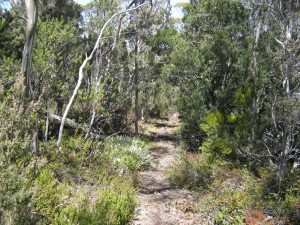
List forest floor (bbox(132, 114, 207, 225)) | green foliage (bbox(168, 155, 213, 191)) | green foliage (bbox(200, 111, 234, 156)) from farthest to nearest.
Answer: green foliage (bbox(200, 111, 234, 156))
green foliage (bbox(168, 155, 213, 191))
forest floor (bbox(132, 114, 207, 225))

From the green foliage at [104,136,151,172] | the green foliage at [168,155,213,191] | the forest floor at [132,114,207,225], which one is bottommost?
the forest floor at [132,114,207,225]

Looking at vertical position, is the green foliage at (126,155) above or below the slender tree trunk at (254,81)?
below

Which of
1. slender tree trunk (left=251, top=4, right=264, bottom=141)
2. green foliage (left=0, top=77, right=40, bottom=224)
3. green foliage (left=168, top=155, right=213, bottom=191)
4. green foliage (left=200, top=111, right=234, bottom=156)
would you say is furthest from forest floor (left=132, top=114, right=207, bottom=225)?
slender tree trunk (left=251, top=4, right=264, bottom=141)

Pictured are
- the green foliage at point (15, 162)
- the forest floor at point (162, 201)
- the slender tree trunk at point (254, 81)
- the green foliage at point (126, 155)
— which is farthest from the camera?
the slender tree trunk at point (254, 81)

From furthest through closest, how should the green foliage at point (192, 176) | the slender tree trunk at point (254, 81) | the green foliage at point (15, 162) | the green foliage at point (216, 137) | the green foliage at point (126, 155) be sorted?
the green foliage at point (216, 137), the slender tree trunk at point (254, 81), the green foliage at point (126, 155), the green foliage at point (192, 176), the green foliage at point (15, 162)

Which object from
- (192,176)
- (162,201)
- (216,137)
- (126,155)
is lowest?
(162,201)

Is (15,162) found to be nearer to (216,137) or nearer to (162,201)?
(162,201)

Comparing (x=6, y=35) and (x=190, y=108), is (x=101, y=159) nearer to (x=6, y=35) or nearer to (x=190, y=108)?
(x=190, y=108)

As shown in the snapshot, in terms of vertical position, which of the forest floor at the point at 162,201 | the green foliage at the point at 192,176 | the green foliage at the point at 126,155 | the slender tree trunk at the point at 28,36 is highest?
the slender tree trunk at the point at 28,36

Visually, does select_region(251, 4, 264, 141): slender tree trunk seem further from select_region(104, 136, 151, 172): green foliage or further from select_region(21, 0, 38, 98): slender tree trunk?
select_region(21, 0, 38, 98): slender tree trunk

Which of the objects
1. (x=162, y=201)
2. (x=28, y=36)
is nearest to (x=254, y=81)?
(x=162, y=201)

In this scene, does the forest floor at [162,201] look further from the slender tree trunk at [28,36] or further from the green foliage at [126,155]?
the slender tree trunk at [28,36]

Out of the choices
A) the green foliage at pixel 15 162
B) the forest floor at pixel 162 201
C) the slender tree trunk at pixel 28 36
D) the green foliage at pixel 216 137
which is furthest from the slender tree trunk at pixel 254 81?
the green foliage at pixel 15 162

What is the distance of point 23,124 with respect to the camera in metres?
4.51
